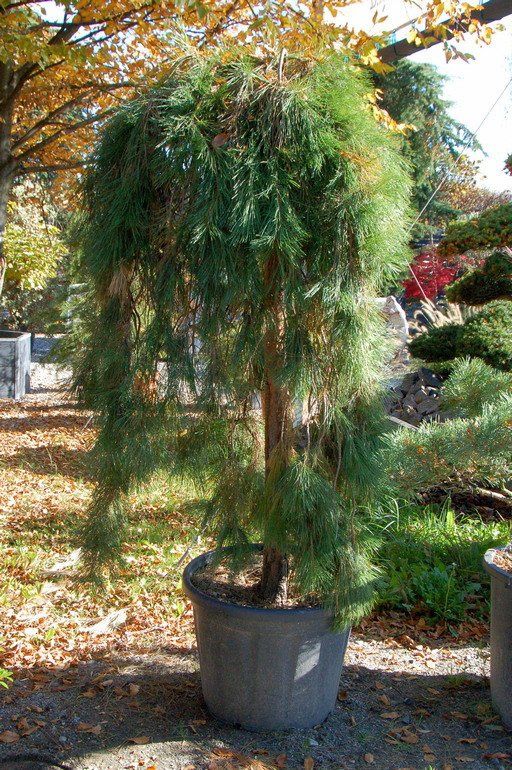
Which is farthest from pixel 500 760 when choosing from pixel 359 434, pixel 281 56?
pixel 281 56

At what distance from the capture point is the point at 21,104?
5836 millimetres

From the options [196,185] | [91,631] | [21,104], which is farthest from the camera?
[21,104]

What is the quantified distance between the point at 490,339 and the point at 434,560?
160cm

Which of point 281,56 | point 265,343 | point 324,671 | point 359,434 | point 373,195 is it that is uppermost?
point 281,56

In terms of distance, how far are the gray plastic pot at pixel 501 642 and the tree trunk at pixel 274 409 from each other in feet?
2.55

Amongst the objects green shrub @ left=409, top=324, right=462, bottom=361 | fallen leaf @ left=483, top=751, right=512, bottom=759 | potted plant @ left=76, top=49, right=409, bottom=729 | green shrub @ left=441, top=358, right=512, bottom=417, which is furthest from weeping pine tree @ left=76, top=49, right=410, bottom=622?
green shrub @ left=409, top=324, right=462, bottom=361

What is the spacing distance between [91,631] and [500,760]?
5.93 feet

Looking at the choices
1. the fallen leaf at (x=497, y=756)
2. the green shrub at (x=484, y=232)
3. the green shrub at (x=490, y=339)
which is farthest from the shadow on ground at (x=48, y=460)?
the fallen leaf at (x=497, y=756)

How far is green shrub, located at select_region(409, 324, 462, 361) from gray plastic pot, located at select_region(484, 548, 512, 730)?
2512 millimetres

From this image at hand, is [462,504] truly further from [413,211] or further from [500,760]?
[413,211]

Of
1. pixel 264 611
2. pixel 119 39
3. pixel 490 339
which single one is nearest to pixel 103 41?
pixel 119 39

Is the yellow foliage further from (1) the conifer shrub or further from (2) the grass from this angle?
(2) the grass

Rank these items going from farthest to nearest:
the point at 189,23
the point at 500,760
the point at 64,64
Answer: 1. the point at 64,64
2. the point at 189,23
3. the point at 500,760

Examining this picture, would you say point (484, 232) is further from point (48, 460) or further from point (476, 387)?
point (48, 460)
